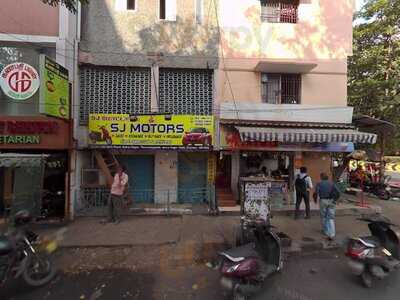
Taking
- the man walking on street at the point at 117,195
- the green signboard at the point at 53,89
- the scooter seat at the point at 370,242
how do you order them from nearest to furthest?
the scooter seat at the point at 370,242
the green signboard at the point at 53,89
the man walking on street at the point at 117,195

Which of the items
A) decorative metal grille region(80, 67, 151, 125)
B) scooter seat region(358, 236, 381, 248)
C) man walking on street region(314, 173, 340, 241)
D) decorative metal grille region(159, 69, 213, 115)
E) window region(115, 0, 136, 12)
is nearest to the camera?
scooter seat region(358, 236, 381, 248)

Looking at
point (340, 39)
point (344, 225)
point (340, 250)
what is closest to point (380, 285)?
point (340, 250)

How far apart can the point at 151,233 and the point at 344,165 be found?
8415 millimetres

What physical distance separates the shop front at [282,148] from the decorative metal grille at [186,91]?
1072 millimetres

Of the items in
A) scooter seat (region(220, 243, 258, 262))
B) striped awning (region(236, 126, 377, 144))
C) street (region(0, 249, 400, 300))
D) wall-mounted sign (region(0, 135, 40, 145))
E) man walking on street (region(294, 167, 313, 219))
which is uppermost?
striped awning (region(236, 126, 377, 144))

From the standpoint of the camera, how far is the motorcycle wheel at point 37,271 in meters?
5.27

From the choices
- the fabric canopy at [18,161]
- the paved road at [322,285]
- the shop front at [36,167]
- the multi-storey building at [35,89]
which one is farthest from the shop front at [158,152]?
the paved road at [322,285]

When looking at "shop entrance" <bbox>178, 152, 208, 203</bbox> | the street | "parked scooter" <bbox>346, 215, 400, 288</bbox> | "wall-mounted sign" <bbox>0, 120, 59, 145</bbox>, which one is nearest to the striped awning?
"shop entrance" <bbox>178, 152, 208, 203</bbox>

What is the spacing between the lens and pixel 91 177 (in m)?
10.9

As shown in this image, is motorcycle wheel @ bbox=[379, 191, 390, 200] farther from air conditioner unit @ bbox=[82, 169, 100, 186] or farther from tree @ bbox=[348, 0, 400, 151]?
air conditioner unit @ bbox=[82, 169, 100, 186]

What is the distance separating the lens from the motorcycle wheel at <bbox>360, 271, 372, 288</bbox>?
5195 mm

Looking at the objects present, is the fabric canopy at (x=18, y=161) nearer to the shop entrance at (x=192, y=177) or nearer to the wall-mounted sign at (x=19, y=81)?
the wall-mounted sign at (x=19, y=81)

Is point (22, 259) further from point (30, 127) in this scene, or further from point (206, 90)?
point (206, 90)

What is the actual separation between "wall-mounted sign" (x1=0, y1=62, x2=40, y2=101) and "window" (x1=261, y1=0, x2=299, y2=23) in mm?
7888
